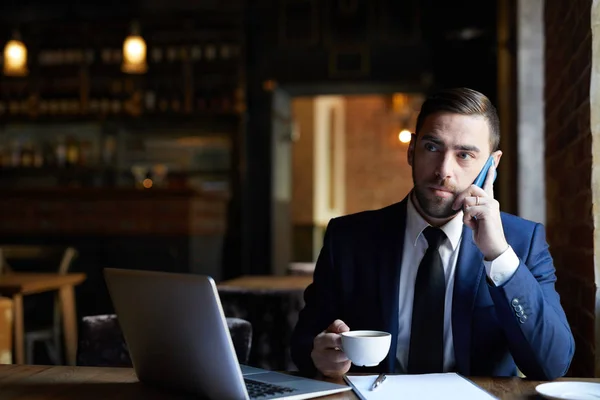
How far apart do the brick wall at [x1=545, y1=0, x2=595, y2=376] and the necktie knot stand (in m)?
0.39

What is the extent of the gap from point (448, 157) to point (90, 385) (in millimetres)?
866

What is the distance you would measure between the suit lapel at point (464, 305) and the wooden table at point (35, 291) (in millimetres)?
2126

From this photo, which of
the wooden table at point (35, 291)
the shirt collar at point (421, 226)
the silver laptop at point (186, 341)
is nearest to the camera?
the silver laptop at point (186, 341)

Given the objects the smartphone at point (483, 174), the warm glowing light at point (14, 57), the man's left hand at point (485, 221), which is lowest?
the man's left hand at point (485, 221)

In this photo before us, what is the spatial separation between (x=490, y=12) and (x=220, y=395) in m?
6.17

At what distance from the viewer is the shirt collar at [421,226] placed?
1726 millimetres

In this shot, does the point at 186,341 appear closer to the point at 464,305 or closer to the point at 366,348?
the point at 366,348

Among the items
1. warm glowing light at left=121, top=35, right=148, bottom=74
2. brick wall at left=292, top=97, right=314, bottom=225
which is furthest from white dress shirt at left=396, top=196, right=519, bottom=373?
brick wall at left=292, top=97, right=314, bottom=225

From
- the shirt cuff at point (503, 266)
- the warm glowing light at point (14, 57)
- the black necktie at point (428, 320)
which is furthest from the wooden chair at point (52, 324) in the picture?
the shirt cuff at point (503, 266)

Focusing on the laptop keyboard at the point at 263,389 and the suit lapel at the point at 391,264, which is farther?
the suit lapel at the point at 391,264

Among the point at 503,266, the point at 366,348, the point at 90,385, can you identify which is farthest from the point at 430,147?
the point at 90,385

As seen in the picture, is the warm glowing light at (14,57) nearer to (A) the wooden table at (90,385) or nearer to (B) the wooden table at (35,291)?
(B) the wooden table at (35,291)

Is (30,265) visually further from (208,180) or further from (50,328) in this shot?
(50,328)

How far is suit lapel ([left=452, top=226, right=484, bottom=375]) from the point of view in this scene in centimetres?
164
